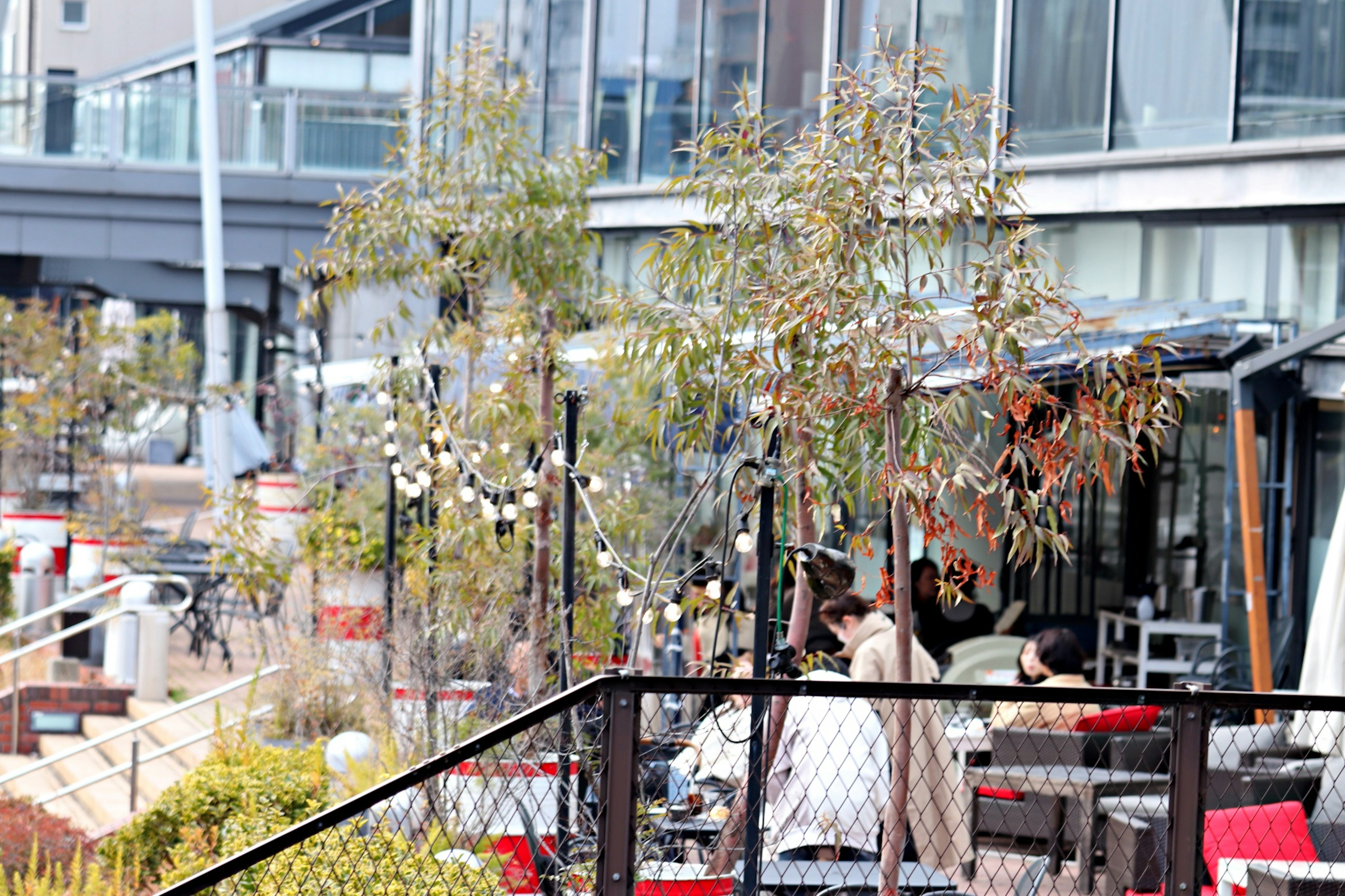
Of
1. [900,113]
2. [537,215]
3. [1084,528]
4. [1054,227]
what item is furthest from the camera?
[1084,528]

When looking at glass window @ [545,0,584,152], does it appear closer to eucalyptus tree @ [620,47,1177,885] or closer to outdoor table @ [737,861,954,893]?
eucalyptus tree @ [620,47,1177,885]

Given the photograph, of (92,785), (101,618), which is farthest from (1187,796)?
(101,618)

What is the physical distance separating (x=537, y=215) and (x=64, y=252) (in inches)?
579

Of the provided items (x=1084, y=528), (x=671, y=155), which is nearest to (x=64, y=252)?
(x=671, y=155)

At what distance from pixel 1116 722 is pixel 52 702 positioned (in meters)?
7.87

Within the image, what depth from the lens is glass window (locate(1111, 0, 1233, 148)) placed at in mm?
9547

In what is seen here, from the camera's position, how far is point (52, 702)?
36.9 feet

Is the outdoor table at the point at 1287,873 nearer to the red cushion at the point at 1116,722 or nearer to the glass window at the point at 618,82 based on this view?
the red cushion at the point at 1116,722

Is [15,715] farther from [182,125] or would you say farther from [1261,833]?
[182,125]

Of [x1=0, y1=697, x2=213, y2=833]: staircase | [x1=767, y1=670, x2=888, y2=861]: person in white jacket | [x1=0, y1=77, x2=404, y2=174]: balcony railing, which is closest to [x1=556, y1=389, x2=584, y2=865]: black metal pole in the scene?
[x1=767, y1=670, x2=888, y2=861]: person in white jacket

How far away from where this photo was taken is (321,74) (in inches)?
1058

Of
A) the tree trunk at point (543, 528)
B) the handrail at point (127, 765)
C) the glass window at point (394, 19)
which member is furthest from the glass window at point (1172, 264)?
the glass window at point (394, 19)

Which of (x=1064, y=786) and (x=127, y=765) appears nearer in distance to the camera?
(x=1064, y=786)

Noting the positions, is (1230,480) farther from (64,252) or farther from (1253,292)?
(64,252)
